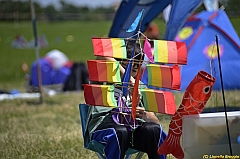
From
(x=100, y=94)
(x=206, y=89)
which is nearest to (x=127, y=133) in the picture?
(x=100, y=94)

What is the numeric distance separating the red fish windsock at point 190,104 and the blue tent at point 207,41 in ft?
15.1

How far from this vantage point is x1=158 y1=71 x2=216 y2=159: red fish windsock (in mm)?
2561

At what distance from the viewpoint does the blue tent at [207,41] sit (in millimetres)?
7312

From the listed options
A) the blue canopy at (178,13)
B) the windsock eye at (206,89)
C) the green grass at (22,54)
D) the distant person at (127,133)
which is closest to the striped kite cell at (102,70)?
the distant person at (127,133)

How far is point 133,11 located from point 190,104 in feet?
11.7

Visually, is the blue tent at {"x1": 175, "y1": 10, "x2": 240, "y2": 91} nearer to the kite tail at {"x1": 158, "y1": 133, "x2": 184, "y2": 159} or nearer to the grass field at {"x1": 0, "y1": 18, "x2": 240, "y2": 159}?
the grass field at {"x1": 0, "y1": 18, "x2": 240, "y2": 159}

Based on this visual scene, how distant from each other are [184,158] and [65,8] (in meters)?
43.7

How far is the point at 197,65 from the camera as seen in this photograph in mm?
7398

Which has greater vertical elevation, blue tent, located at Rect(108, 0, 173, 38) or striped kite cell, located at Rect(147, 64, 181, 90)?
blue tent, located at Rect(108, 0, 173, 38)

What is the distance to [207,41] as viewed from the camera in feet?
24.5

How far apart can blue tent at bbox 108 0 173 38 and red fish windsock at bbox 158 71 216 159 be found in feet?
11.1

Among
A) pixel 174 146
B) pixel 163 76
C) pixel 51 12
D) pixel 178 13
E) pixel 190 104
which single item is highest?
pixel 51 12

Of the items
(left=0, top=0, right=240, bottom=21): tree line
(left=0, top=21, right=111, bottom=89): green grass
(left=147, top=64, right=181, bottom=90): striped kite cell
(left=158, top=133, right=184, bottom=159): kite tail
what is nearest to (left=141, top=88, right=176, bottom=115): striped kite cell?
(left=147, top=64, right=181, bottom=90): striped kite cell

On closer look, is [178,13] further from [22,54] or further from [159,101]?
[22,54]
